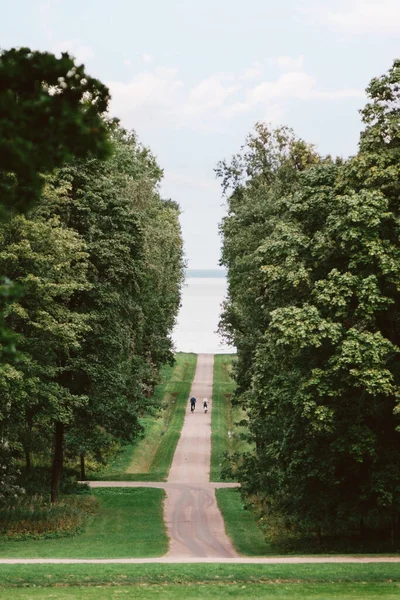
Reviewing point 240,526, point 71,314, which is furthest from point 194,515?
point 71,314

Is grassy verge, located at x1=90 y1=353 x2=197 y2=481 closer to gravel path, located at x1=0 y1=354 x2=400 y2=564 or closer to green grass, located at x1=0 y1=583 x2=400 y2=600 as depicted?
gravel path, located at x1=0 y1=354 x2=400 y2=564

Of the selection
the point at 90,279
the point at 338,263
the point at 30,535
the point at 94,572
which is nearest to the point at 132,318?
the point at 90,279

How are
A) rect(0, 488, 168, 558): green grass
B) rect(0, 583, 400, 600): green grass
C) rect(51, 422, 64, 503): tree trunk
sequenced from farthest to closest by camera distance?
rect(51, 422, 64, 503): tree trunk
rect(0, 488, 168, 558): green grass
rect(0, 583, 400, 600): green grass

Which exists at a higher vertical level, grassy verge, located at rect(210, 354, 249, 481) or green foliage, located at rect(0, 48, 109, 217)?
green foliage, located at rect(0, 48, 109, 217)

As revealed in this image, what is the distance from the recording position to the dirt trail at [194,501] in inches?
1142

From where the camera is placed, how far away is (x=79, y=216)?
3322 cm

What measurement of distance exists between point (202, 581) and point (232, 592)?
53.6 inches

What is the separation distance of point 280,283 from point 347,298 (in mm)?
2738

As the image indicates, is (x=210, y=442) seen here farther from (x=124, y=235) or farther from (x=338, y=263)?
(x=338, y=263)

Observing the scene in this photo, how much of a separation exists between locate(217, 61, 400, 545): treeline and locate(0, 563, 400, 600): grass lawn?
3841 millimetres

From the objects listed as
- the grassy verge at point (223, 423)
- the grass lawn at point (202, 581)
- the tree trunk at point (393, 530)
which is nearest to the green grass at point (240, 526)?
the grassy verge at point (223, 423)

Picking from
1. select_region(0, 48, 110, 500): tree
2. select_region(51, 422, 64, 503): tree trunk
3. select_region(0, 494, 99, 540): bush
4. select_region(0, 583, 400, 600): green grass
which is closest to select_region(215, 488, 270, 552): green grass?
select_region(0, 494, 99, 540): bush

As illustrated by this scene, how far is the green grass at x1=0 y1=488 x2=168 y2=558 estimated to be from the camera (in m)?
26.7

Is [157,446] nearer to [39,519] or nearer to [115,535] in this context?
[39,519]
